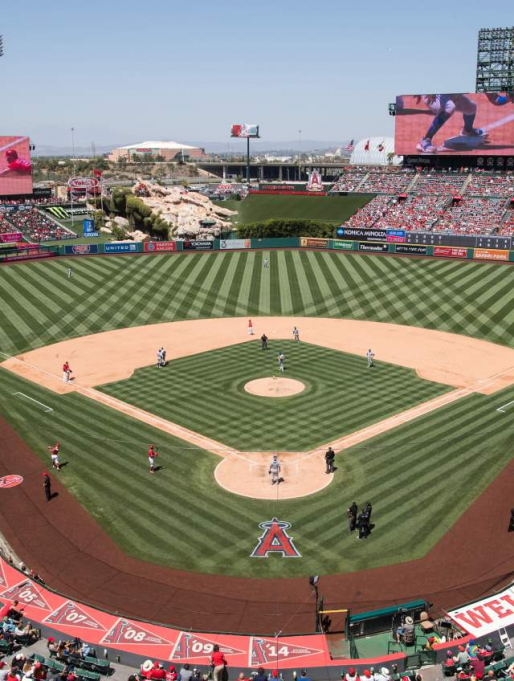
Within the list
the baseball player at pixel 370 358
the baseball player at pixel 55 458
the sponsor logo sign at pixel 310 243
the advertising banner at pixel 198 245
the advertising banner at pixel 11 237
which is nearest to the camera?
the baseball player at pixel 55 458

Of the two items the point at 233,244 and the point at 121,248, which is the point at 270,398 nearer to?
the point at 121,248

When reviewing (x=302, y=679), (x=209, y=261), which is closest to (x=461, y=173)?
(x=209, y=261)

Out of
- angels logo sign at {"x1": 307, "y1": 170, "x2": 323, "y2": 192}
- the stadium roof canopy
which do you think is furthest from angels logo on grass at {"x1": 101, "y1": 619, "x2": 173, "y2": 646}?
the stadium roof canopy

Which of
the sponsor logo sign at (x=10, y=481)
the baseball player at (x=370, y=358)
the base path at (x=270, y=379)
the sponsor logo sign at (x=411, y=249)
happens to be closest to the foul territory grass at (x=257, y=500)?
the base path at (x=270, y=379)

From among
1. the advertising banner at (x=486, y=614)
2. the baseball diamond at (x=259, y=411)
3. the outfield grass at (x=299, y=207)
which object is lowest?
the baseball diamond at (x=259, y=411)

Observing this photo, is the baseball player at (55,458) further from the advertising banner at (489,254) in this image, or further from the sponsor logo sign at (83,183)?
the sponsor logo sign at (83,183)

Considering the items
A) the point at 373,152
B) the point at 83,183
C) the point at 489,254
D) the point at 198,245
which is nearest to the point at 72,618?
the point at 489,254

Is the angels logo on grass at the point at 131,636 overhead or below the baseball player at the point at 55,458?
overhead
